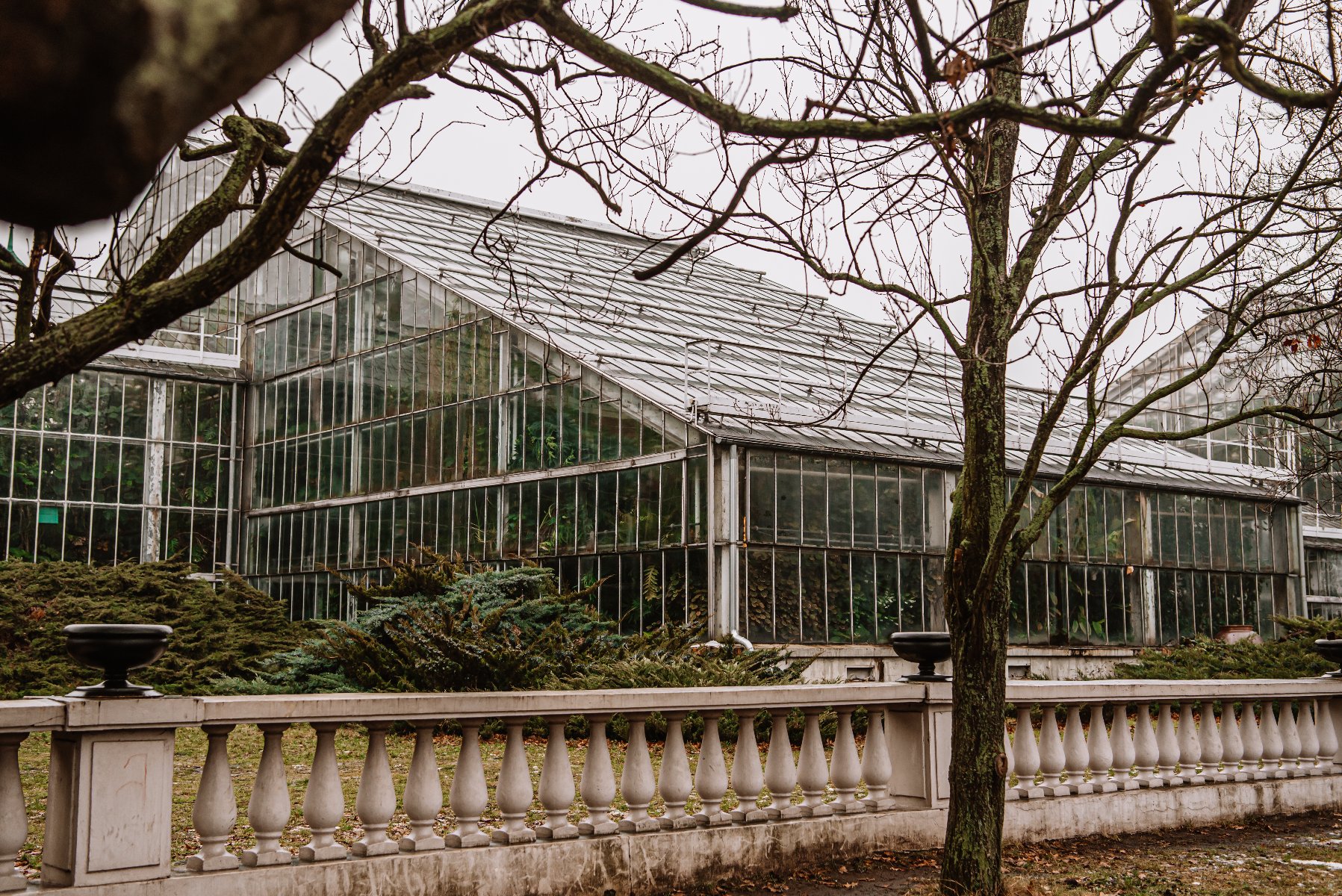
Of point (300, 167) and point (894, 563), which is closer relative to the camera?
point (300, 167)

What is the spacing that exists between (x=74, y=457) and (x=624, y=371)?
55.3 feet

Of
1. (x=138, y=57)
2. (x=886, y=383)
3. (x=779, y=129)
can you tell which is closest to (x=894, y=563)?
(x=886, y=383)

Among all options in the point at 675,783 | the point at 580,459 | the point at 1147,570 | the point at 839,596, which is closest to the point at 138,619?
the point at 580,459

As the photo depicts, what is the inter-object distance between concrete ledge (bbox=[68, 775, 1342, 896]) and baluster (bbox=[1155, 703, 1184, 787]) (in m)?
0.11

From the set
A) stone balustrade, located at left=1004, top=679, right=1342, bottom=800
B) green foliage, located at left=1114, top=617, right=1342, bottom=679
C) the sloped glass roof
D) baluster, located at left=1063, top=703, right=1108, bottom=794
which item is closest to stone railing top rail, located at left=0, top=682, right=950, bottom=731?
stone balustrade, located at left=1004, top=679, right=1342, bottom=800

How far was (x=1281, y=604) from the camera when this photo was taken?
25.8 metres

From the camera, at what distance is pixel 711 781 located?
666 cm

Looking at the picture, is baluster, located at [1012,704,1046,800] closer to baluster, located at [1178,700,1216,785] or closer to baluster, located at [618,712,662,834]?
baluster, located at [1178,700,1216,785]

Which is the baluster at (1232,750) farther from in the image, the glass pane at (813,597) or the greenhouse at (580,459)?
the glass pane at (813,597)

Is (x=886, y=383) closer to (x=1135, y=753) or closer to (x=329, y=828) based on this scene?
(x=1135, y=753)

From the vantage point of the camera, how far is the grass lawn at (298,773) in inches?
303

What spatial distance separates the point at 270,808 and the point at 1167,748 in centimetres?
645

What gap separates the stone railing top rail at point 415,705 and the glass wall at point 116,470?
26.0 m

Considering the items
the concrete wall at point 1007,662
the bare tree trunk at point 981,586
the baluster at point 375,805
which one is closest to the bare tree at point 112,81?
the baluster at point 375,805
